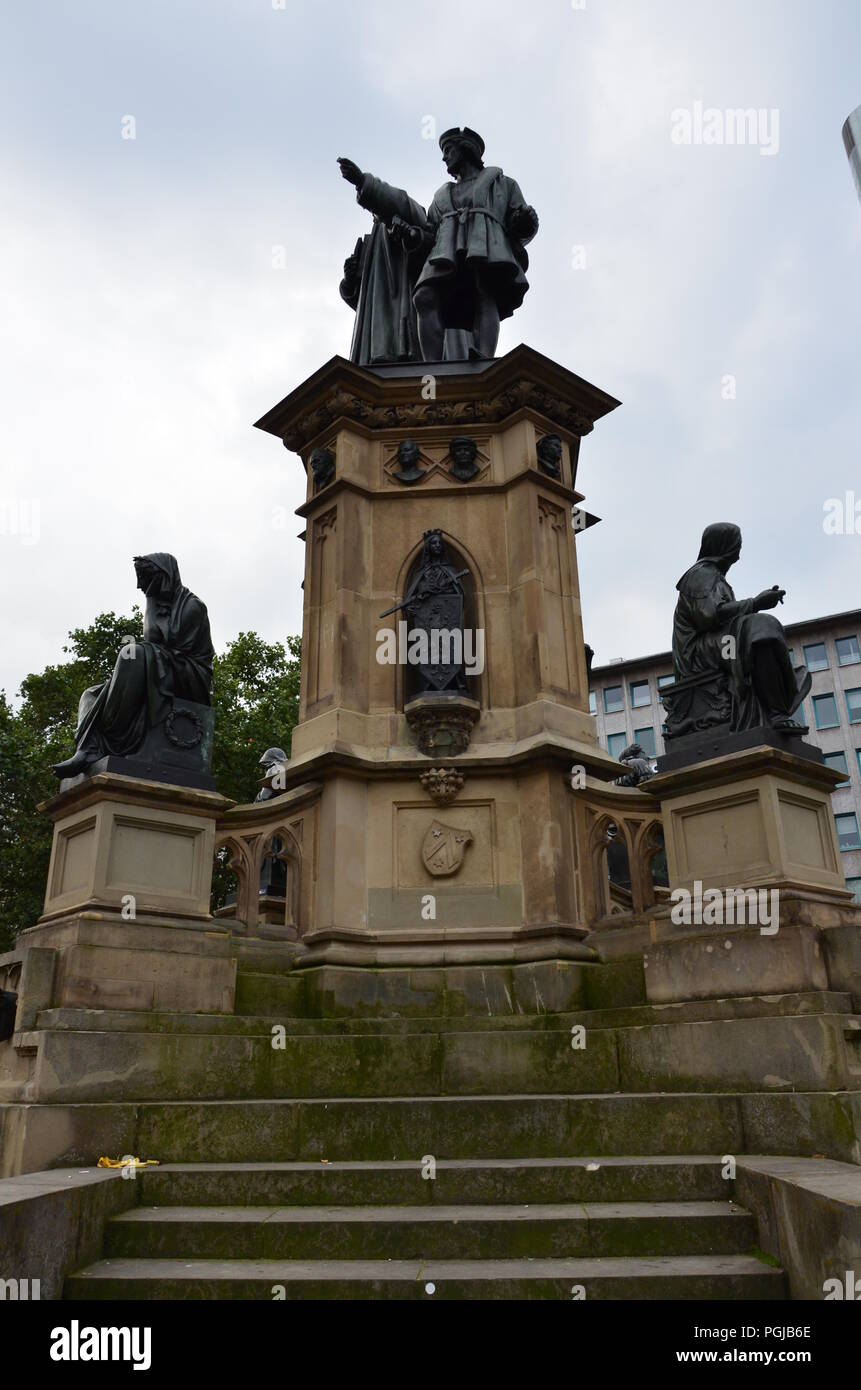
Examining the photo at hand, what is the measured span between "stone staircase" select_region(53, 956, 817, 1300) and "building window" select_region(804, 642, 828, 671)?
189 feet

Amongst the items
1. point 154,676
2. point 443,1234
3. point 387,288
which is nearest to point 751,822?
point 443,1234

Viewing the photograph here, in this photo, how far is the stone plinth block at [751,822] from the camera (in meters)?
7.20

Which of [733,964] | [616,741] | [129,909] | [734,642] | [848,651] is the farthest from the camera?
[616,741]

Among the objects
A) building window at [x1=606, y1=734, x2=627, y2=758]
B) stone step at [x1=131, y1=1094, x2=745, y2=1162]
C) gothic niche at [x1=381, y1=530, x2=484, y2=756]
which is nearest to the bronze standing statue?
gothic niche at [x1=381, y1=530, x2=484, y2=756]

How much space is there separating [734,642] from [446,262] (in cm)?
602

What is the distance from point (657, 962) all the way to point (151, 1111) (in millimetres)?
3347

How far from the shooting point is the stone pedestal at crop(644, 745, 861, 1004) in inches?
257

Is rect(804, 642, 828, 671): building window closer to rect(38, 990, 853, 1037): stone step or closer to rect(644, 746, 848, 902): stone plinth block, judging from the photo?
rect(644, 746, 848, 902): stone plinth block

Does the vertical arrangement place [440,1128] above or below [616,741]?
below

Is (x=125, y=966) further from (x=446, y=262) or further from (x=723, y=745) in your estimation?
(x=446, y=262)

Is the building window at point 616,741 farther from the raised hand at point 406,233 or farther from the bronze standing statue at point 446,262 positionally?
the raised hand at point 406,233

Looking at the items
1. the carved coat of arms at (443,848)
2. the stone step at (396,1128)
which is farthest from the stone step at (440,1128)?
the carved coat of arms at (443,848)

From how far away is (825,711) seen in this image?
60812mm
